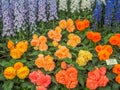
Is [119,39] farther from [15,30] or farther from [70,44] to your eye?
[15,30]


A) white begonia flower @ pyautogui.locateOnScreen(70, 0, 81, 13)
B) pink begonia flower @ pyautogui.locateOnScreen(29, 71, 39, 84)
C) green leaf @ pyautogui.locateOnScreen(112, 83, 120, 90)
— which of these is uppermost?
white begonia flower @ pyautogui.locateOnScreen(70, 0, 81, 13)

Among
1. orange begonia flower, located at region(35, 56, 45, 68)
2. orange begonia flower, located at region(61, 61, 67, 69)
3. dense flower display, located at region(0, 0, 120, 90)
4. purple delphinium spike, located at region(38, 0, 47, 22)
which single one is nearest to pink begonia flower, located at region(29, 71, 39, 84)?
dense flower display, located at region(0, 0, 120, 90)

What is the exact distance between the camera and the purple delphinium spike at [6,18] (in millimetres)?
5059

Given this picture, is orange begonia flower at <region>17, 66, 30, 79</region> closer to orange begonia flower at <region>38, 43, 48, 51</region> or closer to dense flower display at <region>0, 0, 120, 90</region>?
dense flower display at <region>0, 0, 120, 90</region>

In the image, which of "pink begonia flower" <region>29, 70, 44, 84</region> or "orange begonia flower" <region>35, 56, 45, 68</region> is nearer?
"pink begonia flower" <region>29, 70, 44, 84</region>

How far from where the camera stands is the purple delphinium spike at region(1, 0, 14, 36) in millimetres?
5059

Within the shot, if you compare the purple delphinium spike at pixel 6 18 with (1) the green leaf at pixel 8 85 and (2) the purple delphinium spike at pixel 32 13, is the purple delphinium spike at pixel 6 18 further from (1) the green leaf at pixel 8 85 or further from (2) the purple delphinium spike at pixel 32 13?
(1) the green leaf at pixel 8 85

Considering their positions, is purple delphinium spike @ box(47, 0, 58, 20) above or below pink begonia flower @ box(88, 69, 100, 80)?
above

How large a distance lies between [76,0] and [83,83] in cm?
174

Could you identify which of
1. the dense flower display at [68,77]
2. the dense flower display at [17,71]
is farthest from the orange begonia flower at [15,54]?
the dense flower display at [68,77]

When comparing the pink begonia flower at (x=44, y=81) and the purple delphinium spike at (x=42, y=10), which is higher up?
the purple delphinium spike at (x=42, y=10)

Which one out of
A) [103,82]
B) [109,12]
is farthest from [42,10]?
[103,82]

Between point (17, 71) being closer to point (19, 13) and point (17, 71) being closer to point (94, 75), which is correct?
point (94, 75)

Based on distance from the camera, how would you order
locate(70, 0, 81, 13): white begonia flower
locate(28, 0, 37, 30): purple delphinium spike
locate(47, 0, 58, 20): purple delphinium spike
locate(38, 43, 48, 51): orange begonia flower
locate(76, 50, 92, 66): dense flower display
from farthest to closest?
locate(70, 0, 81, 13): white begonia flower, locate(47, 0, 58, 20): purple delphinium spike, locate(28, 0, 37, 30): purple delphinium spike, locate(38, 43, 48, 51): orange begonia flower, locate(76, 50, 92, 66): dense flower display
